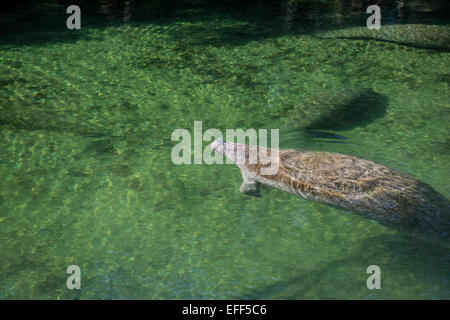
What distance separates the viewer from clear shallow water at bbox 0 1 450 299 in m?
3.91

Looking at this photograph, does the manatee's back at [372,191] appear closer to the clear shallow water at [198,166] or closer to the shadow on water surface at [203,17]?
the clear shallow water at [198,166]

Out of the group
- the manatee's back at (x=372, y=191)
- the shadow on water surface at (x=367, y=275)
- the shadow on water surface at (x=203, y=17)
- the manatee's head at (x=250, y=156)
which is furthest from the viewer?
the shadow on water surface at (x=203, y=17)

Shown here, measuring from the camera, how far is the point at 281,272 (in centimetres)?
390

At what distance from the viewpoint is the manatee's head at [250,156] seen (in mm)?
4863

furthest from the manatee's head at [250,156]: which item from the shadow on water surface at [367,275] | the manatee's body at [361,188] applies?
the shadow on water surface at [367,275]

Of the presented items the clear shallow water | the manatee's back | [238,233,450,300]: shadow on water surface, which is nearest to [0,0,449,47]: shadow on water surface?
the clear shallow water

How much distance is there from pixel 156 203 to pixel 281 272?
163cm

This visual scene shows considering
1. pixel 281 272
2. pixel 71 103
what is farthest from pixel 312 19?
pixel 281 272

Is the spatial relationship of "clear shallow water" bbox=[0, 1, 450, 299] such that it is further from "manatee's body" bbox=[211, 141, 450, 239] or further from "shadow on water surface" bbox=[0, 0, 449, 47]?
"manatee's body" bbox=[211, 141, 450, 239]

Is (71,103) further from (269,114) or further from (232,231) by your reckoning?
(232,231)

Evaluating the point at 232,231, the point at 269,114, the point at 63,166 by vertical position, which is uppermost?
the point at 269,114

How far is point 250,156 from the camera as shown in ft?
16.9

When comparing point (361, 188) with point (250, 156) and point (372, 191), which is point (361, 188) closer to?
point (372, 191)
